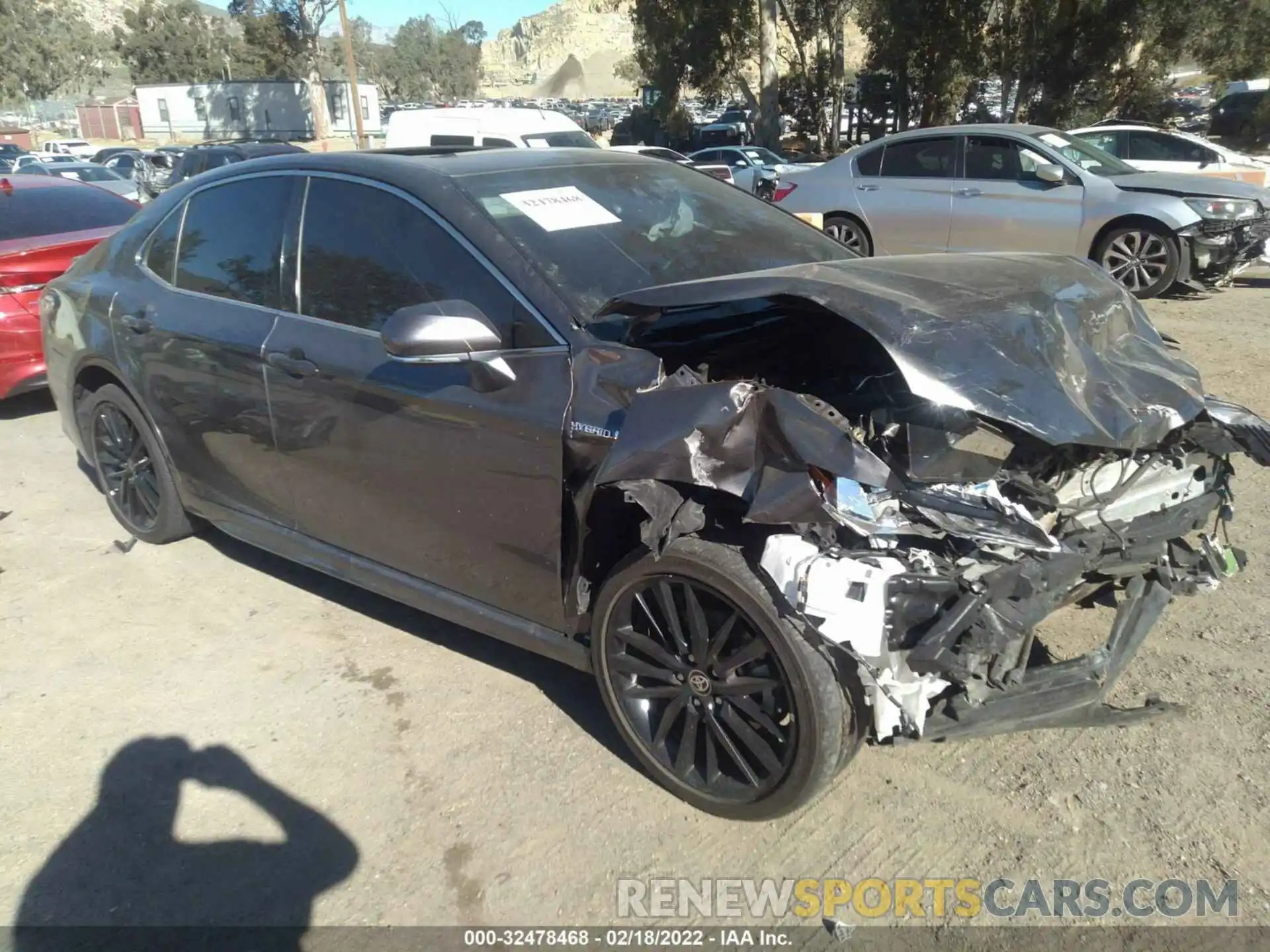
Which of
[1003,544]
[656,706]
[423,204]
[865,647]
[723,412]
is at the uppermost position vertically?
[423,204]

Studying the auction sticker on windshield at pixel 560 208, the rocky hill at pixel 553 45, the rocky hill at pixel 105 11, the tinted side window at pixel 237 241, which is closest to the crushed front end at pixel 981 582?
the auction sticker on windshield at pixel 560 208

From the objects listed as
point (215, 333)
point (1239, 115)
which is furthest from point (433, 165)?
point (1239, 115)

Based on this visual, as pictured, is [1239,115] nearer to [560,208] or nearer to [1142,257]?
[1142,257]

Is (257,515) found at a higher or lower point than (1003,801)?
higher

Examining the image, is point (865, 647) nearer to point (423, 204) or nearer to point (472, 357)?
point (472, 357)

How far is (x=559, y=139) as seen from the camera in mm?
13250

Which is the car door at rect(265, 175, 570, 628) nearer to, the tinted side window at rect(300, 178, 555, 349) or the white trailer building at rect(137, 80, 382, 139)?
the tinted side window at rect(300, 178, 555, 349)

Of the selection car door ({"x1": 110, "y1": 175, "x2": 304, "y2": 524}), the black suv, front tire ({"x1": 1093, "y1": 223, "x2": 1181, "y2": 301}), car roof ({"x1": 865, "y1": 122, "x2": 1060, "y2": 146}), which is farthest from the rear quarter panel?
the black suv

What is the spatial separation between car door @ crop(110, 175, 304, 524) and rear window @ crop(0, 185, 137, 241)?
10.9 feet

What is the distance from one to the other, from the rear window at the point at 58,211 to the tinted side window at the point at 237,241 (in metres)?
3.61

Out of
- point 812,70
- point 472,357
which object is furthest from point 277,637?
point 812,70

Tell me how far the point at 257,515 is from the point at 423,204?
62.4 inches

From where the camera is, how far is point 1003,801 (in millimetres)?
2898

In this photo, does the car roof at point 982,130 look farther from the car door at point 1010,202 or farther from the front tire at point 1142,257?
the front tire at point 1142,257
